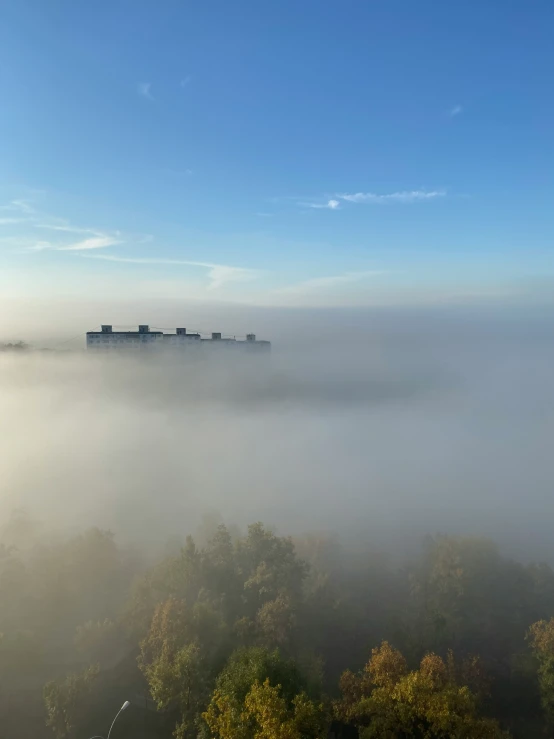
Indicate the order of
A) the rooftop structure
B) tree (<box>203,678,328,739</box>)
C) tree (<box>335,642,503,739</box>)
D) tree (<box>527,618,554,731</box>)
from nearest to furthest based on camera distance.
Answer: tree (<box>203,678,328,739</box>), tree (<box>335,642,503,739</box>), tree (<box>527,618,554,731</box>), the rooftop structure

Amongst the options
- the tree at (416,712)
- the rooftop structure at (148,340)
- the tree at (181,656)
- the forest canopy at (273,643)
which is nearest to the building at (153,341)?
the rooftop structure at (148,340)

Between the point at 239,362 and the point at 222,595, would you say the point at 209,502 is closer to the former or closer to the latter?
the point at 222,595

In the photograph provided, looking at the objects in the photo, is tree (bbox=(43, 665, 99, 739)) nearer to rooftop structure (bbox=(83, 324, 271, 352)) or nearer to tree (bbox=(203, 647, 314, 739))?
tree (bbox=(203, 647, 314, 739))

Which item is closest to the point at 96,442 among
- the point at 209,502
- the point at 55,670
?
Result: the point at 209,502

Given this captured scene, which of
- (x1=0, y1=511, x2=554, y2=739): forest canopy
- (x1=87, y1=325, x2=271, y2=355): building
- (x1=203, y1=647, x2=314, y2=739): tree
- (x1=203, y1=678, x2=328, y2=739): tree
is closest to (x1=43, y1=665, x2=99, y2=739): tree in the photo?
(x1=0, y1=511, x2=554, y2=739): forest canopy

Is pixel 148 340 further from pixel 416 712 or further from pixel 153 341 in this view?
pixel 416 712

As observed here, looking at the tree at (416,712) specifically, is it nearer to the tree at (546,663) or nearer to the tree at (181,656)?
the tree at (546,663)

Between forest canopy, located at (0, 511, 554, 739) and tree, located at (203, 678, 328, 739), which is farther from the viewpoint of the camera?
forest canopy, located at (0, 511, 554, 739)
